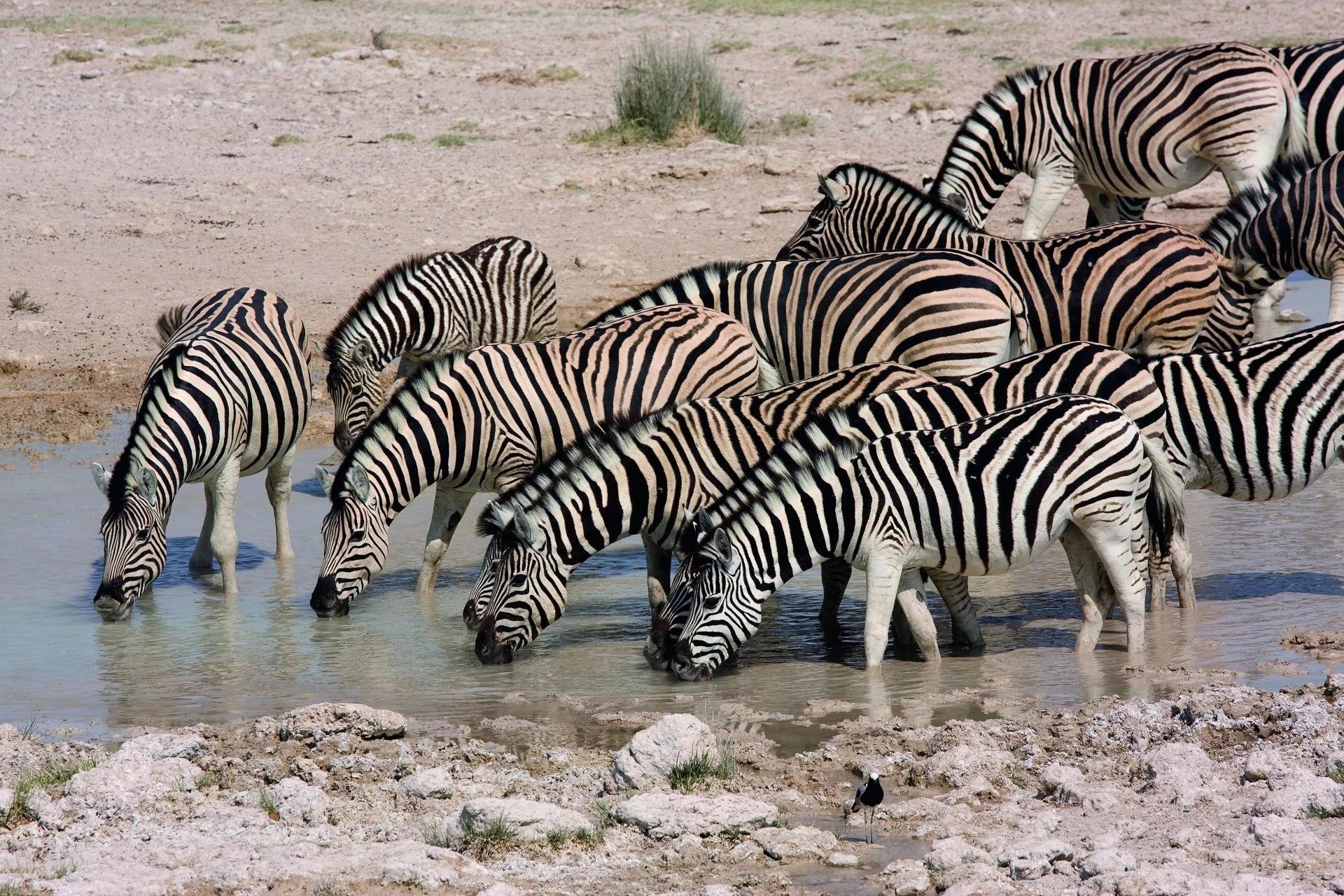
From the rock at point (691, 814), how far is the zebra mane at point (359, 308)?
235 inches

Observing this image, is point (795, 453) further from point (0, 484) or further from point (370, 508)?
point (0, 484)

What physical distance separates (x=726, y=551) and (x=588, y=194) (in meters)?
10.4

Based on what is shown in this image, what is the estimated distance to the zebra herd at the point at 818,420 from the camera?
22.3ft

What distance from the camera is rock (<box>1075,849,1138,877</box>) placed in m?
4.55

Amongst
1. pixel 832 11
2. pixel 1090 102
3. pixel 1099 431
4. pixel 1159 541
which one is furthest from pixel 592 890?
pixel 832 11

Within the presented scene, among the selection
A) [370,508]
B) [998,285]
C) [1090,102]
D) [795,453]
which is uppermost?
[1090,102]

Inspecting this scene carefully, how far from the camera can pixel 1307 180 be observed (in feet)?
33.3

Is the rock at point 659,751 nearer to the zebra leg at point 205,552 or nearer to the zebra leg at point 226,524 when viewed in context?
the zebra leg at point 226,524

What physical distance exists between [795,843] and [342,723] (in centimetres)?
194

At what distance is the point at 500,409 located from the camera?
8.16 meters

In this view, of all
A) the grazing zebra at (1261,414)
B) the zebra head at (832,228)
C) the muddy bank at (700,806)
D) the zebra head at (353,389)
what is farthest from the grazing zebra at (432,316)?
the grazing zebra at (1261,414)

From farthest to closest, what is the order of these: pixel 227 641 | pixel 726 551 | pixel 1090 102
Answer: pixel 1090 102 < pixel 227 641 < pixel 726 551

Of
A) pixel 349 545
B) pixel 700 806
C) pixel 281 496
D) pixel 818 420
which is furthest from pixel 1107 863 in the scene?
pixel 281 496

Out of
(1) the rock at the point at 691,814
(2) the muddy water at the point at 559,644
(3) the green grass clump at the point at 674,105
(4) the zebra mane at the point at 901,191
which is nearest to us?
(1) the rock at the point at 691,814
